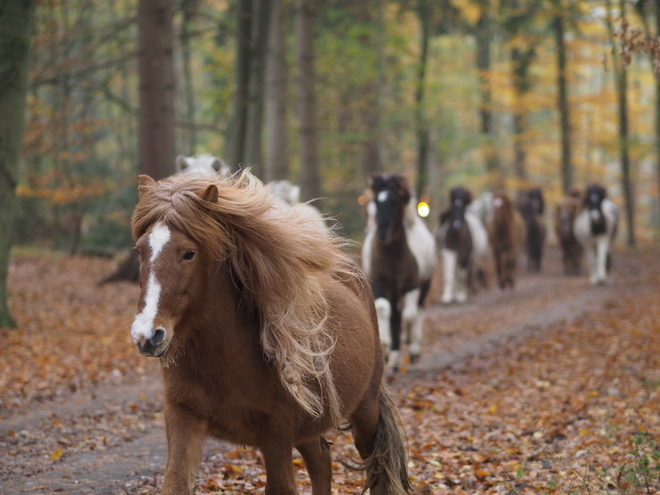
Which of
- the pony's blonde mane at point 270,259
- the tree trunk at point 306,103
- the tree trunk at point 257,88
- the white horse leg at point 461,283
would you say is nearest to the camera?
the pony's blonde mane at point 270,259

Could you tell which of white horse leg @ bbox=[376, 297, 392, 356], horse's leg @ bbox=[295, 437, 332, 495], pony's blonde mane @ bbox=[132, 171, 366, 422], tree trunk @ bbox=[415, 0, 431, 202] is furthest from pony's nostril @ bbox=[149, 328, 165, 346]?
tree trunk @ bbox=[415, 0, 431, 202]

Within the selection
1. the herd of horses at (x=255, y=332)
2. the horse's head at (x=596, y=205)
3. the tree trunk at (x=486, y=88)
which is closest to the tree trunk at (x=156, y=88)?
the herd of horses at (x=255, y=332)

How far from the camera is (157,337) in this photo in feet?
10.7

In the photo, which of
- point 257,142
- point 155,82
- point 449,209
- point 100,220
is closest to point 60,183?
point 100,220

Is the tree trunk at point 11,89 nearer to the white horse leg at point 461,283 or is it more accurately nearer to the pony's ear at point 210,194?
the pony's ear at point 210,194

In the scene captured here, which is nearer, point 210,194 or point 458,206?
point 210,194

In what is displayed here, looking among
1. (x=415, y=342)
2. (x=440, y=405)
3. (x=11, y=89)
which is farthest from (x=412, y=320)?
(x=11, y=89)

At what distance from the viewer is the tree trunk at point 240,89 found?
18656 mm

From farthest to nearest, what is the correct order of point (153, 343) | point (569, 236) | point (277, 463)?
point (569, 236) → point (277, 463) → point (153, 343)

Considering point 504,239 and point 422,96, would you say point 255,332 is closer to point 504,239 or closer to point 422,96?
point 504,239

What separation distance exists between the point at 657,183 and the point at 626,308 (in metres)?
22.4

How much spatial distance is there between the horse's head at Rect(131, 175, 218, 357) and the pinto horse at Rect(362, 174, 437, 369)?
621 centimetres

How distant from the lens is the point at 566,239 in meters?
23.0

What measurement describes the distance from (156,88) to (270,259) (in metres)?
10.8
